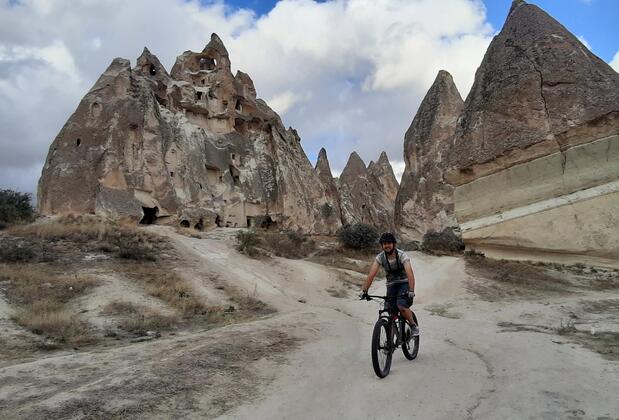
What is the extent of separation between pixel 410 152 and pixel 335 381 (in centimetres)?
2375

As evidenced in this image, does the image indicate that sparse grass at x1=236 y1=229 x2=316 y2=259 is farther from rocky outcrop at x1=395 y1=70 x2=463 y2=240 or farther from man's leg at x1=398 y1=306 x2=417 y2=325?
man's leg at x1=398 y1=306 x2=417 y2=325

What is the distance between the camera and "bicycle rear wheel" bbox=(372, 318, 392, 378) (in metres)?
4.29

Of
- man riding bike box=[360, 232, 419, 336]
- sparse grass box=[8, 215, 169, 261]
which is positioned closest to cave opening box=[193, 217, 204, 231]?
sparse grass box=[8, 215, 169, 261]

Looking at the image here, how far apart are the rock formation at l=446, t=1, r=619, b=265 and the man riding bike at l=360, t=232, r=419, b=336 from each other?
8.73 meters

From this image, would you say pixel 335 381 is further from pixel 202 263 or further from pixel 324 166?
pixel 324 166

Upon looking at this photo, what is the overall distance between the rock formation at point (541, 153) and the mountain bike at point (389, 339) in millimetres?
8638

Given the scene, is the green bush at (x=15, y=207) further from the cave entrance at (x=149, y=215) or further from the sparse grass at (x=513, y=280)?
the sparse grass at (x=513, y=280)

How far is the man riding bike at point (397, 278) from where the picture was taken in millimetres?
5000

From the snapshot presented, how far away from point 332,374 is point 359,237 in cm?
1417

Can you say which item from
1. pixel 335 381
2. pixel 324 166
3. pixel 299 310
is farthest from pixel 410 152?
pixel 335 381

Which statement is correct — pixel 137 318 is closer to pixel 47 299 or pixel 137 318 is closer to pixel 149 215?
pixel 47 299

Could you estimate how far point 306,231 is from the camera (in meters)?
29.9

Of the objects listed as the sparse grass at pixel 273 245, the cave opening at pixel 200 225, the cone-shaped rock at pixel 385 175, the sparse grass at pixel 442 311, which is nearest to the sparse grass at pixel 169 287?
the sparse grass at pixel 273 245

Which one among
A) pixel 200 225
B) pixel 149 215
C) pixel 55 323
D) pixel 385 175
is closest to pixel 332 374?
pixel 55 323
